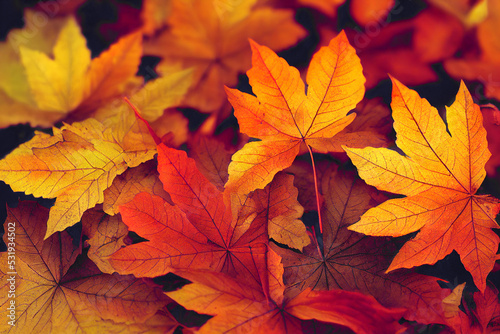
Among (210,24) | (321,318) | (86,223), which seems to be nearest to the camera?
(321,318)

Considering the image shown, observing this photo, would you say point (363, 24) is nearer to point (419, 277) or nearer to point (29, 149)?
point (419, 277)

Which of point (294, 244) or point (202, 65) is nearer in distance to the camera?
point (294, 244)

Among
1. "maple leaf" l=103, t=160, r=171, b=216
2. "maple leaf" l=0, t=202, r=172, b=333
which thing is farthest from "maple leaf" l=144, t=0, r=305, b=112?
"maple leaf" l=0, t=202, r=172, b=333

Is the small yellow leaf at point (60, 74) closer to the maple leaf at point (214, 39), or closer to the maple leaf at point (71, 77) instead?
the maple leaf at point (71, 77)

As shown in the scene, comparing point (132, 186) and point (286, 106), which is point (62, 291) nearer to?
point (132, 186)

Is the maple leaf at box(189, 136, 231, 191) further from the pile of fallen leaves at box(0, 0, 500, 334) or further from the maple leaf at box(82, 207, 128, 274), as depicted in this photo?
the maple leaf at box(82, 207, 128, 274)

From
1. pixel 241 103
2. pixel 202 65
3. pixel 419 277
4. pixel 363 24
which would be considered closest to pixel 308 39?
pixel 363 24

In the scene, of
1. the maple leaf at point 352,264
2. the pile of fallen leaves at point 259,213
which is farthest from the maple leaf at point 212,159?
the maple leaf at point 352,264

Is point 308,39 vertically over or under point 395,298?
over
